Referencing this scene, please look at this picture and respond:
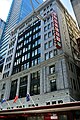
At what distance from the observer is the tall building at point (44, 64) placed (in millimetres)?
28609

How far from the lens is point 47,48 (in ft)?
118

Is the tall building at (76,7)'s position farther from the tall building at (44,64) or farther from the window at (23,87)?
the window at (23,87)

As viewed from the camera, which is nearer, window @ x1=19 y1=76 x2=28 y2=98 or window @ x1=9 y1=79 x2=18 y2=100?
window @ x1=19 y1=76 x2=28 y2=98

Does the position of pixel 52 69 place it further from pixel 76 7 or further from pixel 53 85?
pixel 76 7

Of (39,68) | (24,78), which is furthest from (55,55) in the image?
(24,78)

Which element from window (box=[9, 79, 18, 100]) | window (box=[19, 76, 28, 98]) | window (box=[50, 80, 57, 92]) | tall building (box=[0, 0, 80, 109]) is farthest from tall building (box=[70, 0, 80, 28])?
window (box=[9, 79, 18, 100])

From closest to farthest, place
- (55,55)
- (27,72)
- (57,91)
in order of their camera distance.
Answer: (57,91) < (55,55) < (27,72)

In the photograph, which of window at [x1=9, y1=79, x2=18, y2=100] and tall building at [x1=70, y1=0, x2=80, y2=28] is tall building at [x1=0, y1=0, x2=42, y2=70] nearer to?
window at [x1=9, y1=79, x2=18, y2=100]

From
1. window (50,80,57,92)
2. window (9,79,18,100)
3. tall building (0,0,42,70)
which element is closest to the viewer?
window (50,80,57,92)

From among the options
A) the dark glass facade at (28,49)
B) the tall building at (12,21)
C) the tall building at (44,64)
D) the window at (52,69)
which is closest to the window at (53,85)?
the tall building at (44,64)

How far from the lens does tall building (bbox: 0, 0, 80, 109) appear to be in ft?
93.9

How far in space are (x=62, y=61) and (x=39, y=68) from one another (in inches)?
290

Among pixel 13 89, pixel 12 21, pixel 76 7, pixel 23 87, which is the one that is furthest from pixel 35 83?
pixel 12 21

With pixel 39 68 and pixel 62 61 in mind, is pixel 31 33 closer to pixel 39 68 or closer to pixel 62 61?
pixel 39 68
